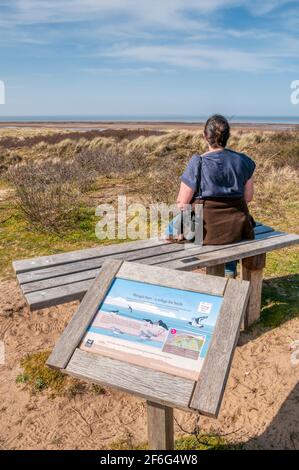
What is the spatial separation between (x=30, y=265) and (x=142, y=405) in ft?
4.12

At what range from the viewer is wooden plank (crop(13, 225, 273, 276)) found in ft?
9.67

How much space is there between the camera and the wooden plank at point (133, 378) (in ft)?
5.36

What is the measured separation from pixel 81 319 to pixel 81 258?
1262 millimetres

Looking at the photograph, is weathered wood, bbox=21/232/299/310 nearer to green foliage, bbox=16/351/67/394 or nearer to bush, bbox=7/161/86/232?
green foliage, bbox=16/351/67/394

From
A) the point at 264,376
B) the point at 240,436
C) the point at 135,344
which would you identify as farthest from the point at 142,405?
the point at 135,344

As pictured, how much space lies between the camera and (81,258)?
3.18 m

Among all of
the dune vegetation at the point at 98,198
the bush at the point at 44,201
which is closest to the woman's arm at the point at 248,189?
the dune vegetation at the point at 98,198

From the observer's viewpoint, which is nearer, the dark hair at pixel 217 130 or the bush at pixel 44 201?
the dark hair at pixel 217 130

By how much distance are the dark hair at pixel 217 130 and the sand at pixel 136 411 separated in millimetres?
1619

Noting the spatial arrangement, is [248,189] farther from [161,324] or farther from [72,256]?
[161,324]

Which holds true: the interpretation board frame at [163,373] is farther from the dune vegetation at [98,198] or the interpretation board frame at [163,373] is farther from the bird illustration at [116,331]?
the dune vegetation at [98,198]

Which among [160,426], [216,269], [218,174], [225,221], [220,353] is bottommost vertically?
[160,426]

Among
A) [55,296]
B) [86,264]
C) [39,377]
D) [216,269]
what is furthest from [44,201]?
[55,296]

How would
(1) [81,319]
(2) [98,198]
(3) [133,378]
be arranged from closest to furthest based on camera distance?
(3) [133,378] < (1) [81,319] < (2) [98,198]
